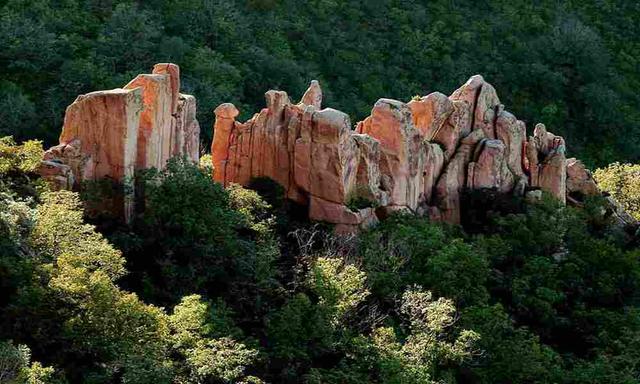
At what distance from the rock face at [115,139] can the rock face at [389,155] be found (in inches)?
212

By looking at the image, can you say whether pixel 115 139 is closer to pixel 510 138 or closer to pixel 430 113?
pixel 430 113

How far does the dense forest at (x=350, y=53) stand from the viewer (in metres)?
77.9

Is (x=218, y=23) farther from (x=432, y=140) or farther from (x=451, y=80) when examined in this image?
(x=432, y=140)

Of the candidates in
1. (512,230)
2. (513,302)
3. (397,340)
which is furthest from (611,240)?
(397,340)

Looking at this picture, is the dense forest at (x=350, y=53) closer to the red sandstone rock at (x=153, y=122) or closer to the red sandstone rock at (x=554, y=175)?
the red sandstone rock at (x=554, y=175)

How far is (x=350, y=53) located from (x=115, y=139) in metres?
48.3

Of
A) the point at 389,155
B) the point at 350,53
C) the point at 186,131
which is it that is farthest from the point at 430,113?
the point at 350,53

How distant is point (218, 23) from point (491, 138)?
36527mm

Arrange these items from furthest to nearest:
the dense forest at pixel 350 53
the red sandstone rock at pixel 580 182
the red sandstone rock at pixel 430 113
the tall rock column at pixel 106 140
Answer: the dense forest at pixel 350 53
the red sandstone rock at pixel 580 182
the red sandstone rock at pixel 430 113
the tall rock column at pixel 106 140

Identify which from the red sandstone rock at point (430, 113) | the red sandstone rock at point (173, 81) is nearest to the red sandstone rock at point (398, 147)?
the red sandstone rock at point (430, 113)

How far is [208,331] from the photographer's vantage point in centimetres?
3481

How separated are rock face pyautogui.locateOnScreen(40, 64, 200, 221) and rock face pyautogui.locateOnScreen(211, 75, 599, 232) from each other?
5393 mm

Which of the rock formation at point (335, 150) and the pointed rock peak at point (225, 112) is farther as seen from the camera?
the pointed rock peak at point (225, 112)

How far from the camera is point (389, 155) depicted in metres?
48.6
